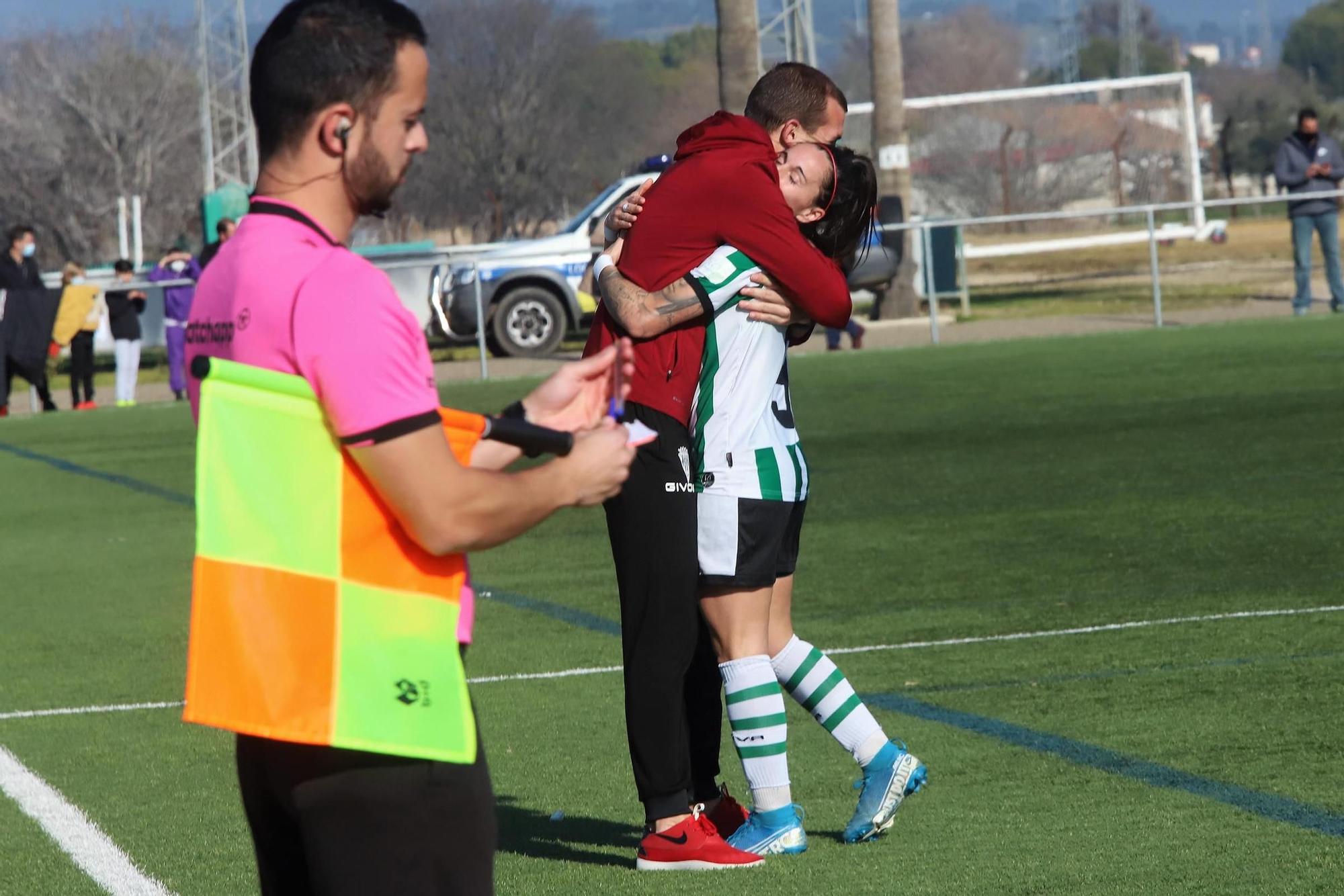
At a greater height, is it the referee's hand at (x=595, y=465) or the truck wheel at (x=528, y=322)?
the truck wheel at (x=528, y=322)

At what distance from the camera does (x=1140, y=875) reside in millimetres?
4602

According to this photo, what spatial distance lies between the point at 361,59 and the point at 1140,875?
2790mm

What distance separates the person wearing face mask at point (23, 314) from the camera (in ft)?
74.1

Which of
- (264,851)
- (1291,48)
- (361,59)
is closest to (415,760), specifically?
(264,851)

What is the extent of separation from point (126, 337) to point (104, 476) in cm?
791

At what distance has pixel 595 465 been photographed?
9.00 ft

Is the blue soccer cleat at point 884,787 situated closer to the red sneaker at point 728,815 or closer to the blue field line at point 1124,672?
the red sneaker at point 728,815

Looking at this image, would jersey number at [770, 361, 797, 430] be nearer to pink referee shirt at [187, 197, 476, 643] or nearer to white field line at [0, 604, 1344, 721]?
pink referee shirt at [187, 197, 476, 643]

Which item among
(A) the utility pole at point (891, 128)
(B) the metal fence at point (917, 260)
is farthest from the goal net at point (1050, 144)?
(A) the utility pole at point (891, 128)

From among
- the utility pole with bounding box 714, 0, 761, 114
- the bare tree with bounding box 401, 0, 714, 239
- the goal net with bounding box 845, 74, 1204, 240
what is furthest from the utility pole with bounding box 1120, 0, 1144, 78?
the utility pole with bounding box 714, 0, 761, 114

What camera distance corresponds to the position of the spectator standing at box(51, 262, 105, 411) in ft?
76.2

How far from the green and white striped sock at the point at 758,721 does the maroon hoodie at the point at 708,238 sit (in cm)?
61

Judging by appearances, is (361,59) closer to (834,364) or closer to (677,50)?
(834,364)

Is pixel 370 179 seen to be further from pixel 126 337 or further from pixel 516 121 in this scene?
pixel 516 121
